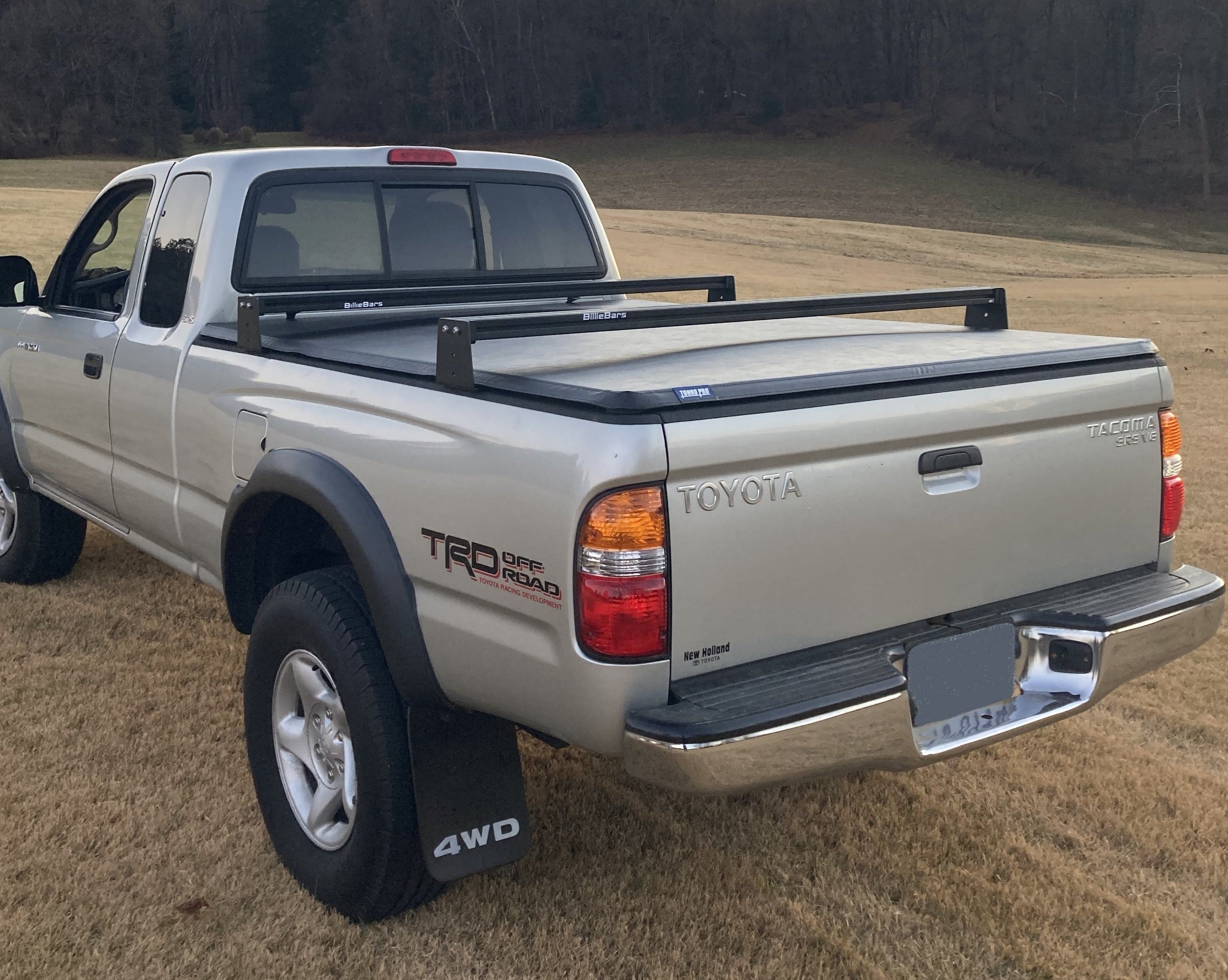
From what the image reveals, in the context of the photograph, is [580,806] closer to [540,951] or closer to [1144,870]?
[540,951]

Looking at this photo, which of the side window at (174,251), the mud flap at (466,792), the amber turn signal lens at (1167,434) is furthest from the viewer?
the side window at (174,251)

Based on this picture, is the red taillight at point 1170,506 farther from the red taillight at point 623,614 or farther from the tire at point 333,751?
the tire at point 333,751

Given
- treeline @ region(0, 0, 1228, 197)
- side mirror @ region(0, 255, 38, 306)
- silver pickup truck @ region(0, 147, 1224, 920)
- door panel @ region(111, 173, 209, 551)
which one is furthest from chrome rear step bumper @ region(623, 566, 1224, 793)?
treeline @ region(0, 0, 1228, 197)

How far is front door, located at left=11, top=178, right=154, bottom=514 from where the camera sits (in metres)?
4.60

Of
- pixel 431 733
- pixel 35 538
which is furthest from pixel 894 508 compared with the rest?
pixel 35 538

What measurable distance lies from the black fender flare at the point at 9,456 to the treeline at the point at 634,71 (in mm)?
64600

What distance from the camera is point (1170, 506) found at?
3.35 m

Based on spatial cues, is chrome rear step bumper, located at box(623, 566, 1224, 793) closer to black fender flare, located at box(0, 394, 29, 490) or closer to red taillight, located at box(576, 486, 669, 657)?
red taillight, located at box(576, 486, 669, 657)

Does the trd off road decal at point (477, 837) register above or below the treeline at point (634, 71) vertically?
below

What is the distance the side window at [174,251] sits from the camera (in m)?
4.21

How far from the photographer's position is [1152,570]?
336 centimetres

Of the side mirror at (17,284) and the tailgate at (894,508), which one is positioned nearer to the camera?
the tailgate at (894,508)

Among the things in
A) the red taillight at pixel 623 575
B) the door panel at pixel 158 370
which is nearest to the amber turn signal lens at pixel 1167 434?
the red taillight at pixel 623 575

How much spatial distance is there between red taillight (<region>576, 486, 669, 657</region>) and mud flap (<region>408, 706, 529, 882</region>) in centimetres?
60
